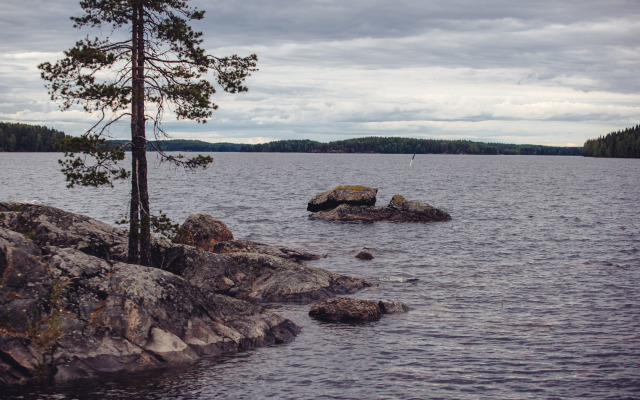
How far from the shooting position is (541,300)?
21.6 metres

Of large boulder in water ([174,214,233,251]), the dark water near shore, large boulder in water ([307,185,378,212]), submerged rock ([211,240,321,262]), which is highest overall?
large boulder in water ([307,185,378,212])

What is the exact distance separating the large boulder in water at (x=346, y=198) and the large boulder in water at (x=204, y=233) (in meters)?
20.1

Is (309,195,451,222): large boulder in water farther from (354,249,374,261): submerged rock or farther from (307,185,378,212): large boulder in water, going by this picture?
(354,249,374,261): submerged rock

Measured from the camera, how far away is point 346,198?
160 feet

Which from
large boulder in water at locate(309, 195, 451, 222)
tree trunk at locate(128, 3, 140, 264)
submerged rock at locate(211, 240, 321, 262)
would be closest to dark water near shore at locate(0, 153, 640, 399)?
submerged rock at locate(211, 240, 321, 262)

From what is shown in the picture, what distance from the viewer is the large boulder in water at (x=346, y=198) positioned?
1908 inches

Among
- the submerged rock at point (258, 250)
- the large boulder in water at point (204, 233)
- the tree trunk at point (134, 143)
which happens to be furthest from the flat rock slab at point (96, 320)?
the large boulder in water at point (204, 233)

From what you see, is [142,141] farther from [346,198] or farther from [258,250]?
[346,198]

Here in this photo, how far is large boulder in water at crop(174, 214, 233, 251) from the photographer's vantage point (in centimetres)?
2867

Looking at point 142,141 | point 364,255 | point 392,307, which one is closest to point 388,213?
point 364,255

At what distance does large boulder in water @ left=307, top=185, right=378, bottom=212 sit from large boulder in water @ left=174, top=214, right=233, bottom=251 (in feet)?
65.8

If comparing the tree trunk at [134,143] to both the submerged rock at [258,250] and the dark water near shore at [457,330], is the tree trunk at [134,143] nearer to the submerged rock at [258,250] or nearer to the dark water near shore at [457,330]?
the dark water near shore at [457,330]

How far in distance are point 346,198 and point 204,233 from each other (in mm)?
21472

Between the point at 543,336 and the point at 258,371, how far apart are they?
29.2 ft
